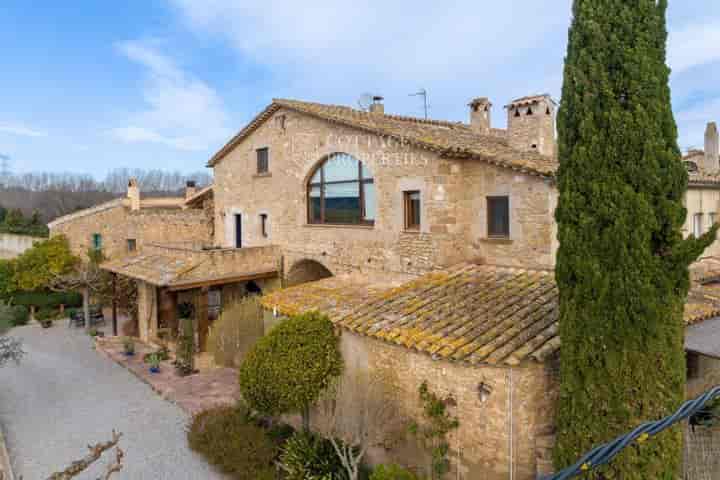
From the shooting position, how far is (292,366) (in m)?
8.49

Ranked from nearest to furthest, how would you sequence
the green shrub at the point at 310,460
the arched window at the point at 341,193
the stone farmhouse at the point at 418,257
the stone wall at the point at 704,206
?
the stone farmhouse at the point at 418,257 < the green shrub at the point at 310,460 < the arched window at the point at 341,193 < the stone wall at the point at 704,206

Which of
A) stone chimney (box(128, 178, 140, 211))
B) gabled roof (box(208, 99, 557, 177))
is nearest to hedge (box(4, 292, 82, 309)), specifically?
stone chimney (box(128, 178, 140, 211))

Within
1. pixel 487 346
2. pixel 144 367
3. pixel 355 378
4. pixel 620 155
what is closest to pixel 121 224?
pixel 144 367

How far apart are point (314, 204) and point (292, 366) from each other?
26.7 feet

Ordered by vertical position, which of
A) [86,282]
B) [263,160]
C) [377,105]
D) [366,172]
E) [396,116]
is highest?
[377,105]

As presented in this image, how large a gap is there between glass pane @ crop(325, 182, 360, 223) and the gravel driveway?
6871 mm

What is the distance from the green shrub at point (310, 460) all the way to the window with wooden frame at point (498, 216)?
5941 millimetres

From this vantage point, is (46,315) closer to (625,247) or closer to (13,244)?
(13,244)

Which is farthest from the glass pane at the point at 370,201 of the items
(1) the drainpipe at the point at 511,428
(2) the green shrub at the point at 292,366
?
(1) the drainpipe at the point at 511,428

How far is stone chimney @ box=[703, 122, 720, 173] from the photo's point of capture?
18.1 m

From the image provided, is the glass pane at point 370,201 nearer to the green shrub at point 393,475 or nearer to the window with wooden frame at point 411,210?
the window with wooden frame at point 411,210

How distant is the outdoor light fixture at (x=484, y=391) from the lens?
6719 millimetres

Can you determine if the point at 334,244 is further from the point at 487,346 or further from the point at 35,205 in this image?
the point at 35,205

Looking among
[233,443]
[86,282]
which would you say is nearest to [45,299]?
[86,282]
